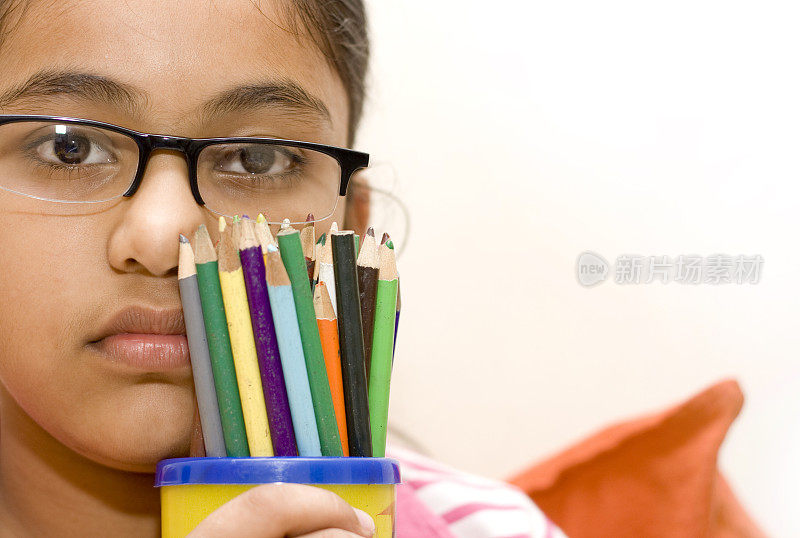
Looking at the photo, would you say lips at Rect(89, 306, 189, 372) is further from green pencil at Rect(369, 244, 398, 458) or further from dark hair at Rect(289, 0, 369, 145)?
dark hair at Rect(289, 0, 369, 145)

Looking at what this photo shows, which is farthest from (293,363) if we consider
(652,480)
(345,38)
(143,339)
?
(652,480)

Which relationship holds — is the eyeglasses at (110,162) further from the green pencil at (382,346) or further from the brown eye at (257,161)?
the green pencil at (382,346)

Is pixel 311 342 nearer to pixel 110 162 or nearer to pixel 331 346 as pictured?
pixel 331 346

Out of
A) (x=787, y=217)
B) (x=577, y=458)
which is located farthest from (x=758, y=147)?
(x=577, y=458)

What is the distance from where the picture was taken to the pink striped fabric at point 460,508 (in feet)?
2.10

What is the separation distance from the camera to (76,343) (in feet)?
1.41

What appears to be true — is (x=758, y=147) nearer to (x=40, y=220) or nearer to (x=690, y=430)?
(x=690, y=430)

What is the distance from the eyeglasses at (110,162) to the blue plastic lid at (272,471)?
0.55 feet

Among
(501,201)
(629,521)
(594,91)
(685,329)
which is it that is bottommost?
(629,521)

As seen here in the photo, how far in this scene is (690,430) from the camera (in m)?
0.67

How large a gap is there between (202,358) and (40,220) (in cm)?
16

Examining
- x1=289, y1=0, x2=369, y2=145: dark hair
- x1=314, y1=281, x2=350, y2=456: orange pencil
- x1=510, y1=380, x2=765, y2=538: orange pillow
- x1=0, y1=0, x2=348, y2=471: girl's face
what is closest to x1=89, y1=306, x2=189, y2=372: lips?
x1=0, y1=0, x2=348, y2=471: girl's face

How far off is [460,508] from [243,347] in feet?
1.25

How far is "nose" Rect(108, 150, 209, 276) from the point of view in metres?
0.41
